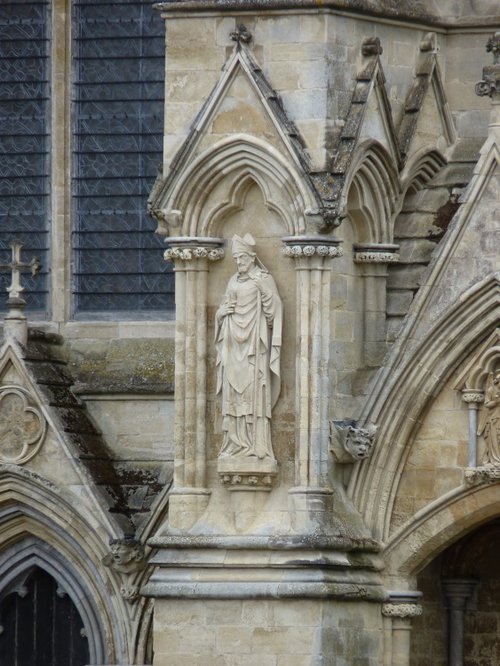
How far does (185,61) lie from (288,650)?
4.61 metres

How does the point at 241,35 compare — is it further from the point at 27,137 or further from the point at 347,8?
the point at 27,137

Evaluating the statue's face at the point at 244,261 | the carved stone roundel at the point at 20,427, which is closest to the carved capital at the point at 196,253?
the statue's face at the point at 244,261

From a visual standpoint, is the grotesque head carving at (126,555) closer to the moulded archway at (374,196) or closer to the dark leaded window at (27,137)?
the dark leaded window at (27,137)

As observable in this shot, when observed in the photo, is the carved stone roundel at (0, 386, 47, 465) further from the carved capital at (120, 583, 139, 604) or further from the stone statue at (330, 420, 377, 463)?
the stone statue at (330, 420, 377, 463)

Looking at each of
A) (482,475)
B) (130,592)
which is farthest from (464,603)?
(130,592)

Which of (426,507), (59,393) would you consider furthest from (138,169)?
(426,507)

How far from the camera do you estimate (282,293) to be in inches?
1186

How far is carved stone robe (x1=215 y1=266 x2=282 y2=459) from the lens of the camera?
2998cm

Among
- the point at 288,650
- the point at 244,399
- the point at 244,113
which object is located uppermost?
the point at 244,113

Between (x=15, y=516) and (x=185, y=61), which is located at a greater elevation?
(x=185, y=61)

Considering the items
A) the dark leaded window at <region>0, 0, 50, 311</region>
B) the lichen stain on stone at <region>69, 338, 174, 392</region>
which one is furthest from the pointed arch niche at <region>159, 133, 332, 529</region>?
the dark leaded window at <region>0, 0, 50, 311</region>

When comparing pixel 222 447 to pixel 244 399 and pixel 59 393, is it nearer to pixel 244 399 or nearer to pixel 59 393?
pixel 244 399

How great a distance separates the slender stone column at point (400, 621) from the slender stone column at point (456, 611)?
0.88 m

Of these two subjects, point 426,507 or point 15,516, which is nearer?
point 426,507
